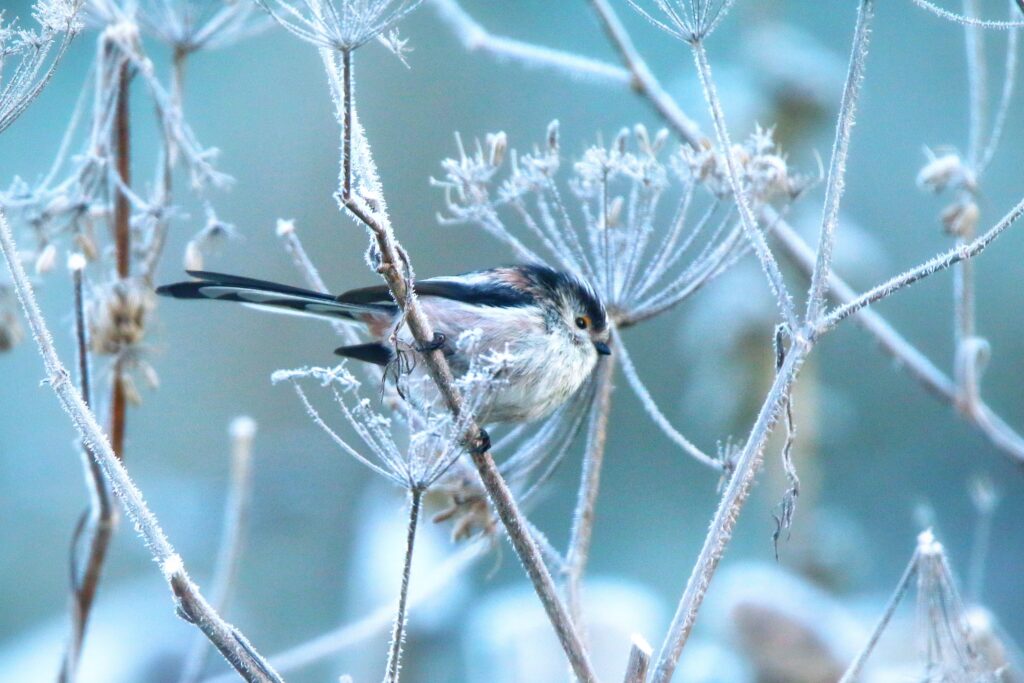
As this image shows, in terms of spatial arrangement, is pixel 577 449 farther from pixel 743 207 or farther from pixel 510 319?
pixel 743 207

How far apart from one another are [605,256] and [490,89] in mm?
5603

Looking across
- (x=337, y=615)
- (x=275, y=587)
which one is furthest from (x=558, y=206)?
(x=275, y=587)

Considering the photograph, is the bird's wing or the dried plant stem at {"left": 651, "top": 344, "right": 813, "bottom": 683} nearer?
the dried plant stem at {"left": 651, "top": 344, "right": 813, "bottom": 683}

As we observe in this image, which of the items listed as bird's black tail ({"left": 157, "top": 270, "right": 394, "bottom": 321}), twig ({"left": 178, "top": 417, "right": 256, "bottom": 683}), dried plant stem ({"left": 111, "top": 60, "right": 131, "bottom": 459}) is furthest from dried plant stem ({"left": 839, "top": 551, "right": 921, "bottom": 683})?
dried plant stem ({"left": 111, "top": 60, "right": 131, "bottom": 459})

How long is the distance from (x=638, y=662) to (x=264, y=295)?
1.30 m

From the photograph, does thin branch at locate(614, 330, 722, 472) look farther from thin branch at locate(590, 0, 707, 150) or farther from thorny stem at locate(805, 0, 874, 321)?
thin branch at locate(590, 0, 707, 150)

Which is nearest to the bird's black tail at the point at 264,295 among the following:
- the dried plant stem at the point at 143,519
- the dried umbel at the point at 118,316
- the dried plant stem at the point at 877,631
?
the dried umbel at the point at 118,316

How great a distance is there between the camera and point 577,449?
639 cm

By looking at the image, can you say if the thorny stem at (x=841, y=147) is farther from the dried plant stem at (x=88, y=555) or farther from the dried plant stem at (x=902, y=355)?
the dried plant stem at (x=88, y=555)

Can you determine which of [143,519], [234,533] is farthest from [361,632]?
[143,519]

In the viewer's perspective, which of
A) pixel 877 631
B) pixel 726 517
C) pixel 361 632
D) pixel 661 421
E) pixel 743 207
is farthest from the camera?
pixel 361 632

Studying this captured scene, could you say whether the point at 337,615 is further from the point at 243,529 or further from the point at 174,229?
the point at 243,529

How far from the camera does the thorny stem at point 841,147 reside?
1.99 m

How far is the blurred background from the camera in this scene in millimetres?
5516
